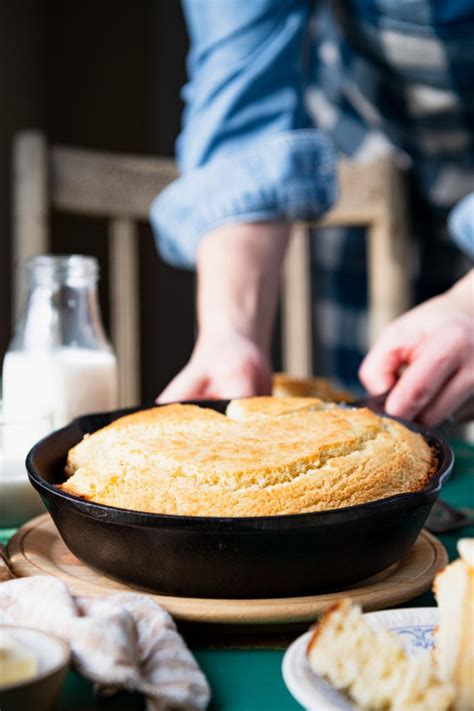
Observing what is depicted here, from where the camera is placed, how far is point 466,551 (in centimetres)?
48

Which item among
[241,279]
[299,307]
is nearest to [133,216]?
[299,307]

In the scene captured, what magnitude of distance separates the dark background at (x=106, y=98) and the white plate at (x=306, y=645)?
7.21 ft

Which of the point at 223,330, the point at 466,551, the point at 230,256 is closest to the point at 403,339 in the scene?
the point at 223,330

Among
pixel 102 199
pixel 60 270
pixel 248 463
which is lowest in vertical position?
pixel 248 463

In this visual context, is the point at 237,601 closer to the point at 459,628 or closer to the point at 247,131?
the point at 459,628

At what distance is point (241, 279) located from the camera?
4.22 ft

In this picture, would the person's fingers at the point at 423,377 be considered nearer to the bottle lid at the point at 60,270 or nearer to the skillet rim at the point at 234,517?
the skillet rim at the point at 234,517

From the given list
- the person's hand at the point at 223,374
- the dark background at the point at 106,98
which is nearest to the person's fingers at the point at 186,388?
the person's hand at the point at 223,374

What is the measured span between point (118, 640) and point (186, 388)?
0.56m

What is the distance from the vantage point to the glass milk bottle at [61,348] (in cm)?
111

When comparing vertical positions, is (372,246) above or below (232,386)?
above

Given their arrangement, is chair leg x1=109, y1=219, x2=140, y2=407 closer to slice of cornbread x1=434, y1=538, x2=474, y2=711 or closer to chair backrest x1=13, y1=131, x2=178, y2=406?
chair backrest x1=13, y1=131, x2=178, y2=406

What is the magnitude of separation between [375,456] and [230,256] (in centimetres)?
68

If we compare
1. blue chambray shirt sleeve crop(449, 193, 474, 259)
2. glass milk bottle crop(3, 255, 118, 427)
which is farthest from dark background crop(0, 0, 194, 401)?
glass milk bottle crop(3, 255, 118, 427)
